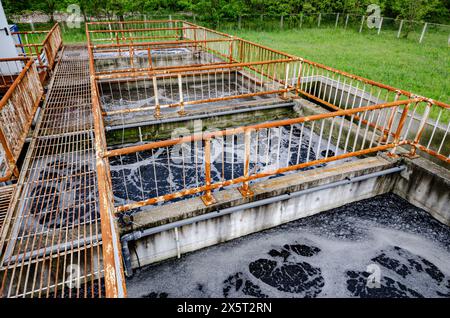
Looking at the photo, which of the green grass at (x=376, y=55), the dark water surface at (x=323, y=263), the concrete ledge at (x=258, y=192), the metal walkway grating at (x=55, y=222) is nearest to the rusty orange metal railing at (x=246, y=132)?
the concrete ledge at (x=258, y=192)

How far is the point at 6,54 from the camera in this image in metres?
9.35

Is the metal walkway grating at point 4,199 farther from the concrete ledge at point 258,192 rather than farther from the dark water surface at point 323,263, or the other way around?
the dark water surface at point 323,263

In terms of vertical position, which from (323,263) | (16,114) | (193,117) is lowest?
(323,263)

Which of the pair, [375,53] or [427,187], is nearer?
[427,187]

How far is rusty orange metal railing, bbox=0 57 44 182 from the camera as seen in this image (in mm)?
4630

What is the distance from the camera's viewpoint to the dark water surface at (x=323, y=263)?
13.5 feet

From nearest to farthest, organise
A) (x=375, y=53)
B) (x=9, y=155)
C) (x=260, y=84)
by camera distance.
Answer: (x=9, y=155) < (x=260, y=84) < (x=375, y=53)

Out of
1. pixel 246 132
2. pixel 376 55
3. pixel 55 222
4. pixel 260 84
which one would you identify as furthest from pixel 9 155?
pixel 376 55

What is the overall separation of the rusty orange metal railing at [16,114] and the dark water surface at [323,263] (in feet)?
9.43

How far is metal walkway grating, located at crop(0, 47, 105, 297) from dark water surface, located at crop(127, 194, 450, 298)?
3.20 feet

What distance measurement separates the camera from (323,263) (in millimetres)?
4512

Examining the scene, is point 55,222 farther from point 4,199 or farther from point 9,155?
point 9,155

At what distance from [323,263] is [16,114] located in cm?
639
